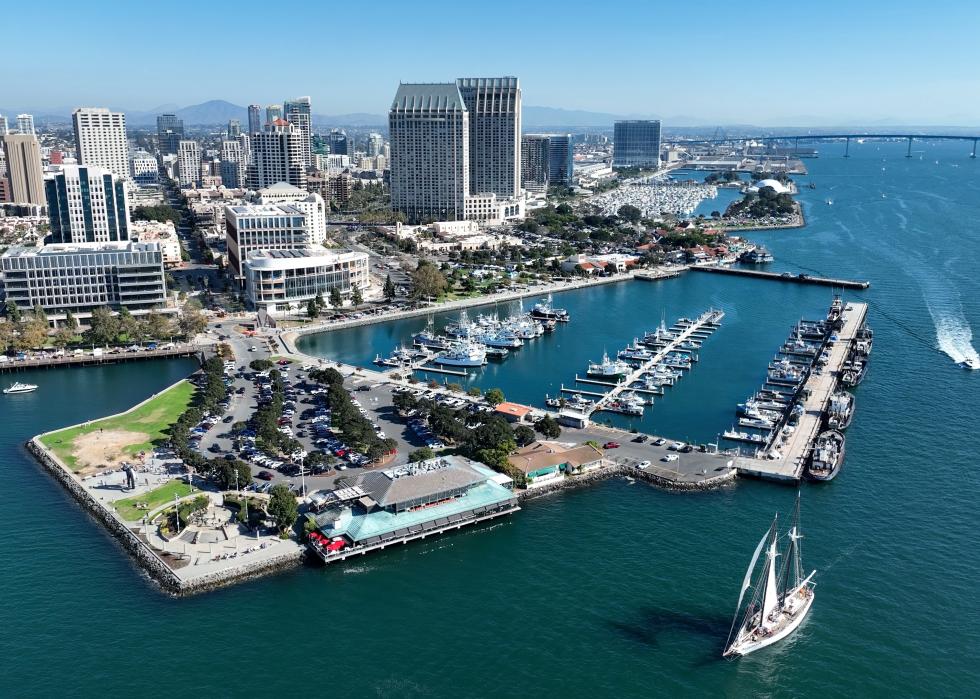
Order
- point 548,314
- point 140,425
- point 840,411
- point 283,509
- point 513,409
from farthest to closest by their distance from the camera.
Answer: point 548,314 → point 513,409 → point 840,411 → point 140,425 → point 283,509

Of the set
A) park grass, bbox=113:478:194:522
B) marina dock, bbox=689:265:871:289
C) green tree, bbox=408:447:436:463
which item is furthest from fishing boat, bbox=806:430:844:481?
marina dock, bbox=689:265:871:289

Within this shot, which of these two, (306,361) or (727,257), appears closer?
(306,361)

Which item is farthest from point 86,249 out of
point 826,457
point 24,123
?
point 24,123

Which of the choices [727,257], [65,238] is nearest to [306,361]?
[65,238]

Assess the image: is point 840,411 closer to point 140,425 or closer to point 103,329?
point 140,425

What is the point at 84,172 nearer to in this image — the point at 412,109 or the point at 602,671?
the point at 412,109

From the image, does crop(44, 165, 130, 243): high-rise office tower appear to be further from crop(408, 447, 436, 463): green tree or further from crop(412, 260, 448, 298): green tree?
crop(408, 447, 436, 463): green tree
